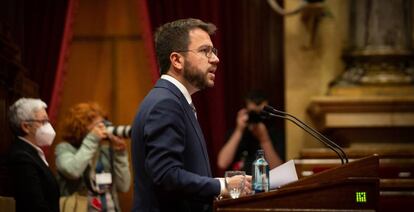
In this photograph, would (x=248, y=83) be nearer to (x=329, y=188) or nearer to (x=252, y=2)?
(x=252, y=2)

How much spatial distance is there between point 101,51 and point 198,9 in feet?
3.62

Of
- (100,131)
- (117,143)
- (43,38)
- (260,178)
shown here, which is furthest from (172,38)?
(43,38)

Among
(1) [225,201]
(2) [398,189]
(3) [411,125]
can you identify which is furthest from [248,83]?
(1) [225,201]

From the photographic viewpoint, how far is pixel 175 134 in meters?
2.79

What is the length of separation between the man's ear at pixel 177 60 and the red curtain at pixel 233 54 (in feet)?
10.6

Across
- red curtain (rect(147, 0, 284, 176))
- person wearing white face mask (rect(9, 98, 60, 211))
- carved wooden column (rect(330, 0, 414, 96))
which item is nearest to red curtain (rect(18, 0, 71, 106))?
red curtain (rect(147, 0, 284, 176))

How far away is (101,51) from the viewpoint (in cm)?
704

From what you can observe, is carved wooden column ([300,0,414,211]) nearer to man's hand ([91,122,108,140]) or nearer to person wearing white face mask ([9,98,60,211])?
man's hand ([91,122,108,140])

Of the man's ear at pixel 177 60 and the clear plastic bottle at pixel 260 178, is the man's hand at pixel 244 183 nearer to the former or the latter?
the clear plastic bottle at pixel 260 178

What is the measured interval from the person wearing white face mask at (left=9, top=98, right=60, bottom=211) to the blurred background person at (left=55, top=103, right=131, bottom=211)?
347 mm

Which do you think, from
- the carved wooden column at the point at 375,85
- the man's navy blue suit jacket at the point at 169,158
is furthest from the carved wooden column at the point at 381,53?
the man's navy blue suit jacket at the point at 169,158

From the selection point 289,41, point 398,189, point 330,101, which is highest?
point 289,41

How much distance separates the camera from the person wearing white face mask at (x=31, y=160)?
4125 mm

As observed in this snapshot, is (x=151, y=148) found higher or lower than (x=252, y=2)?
lower
